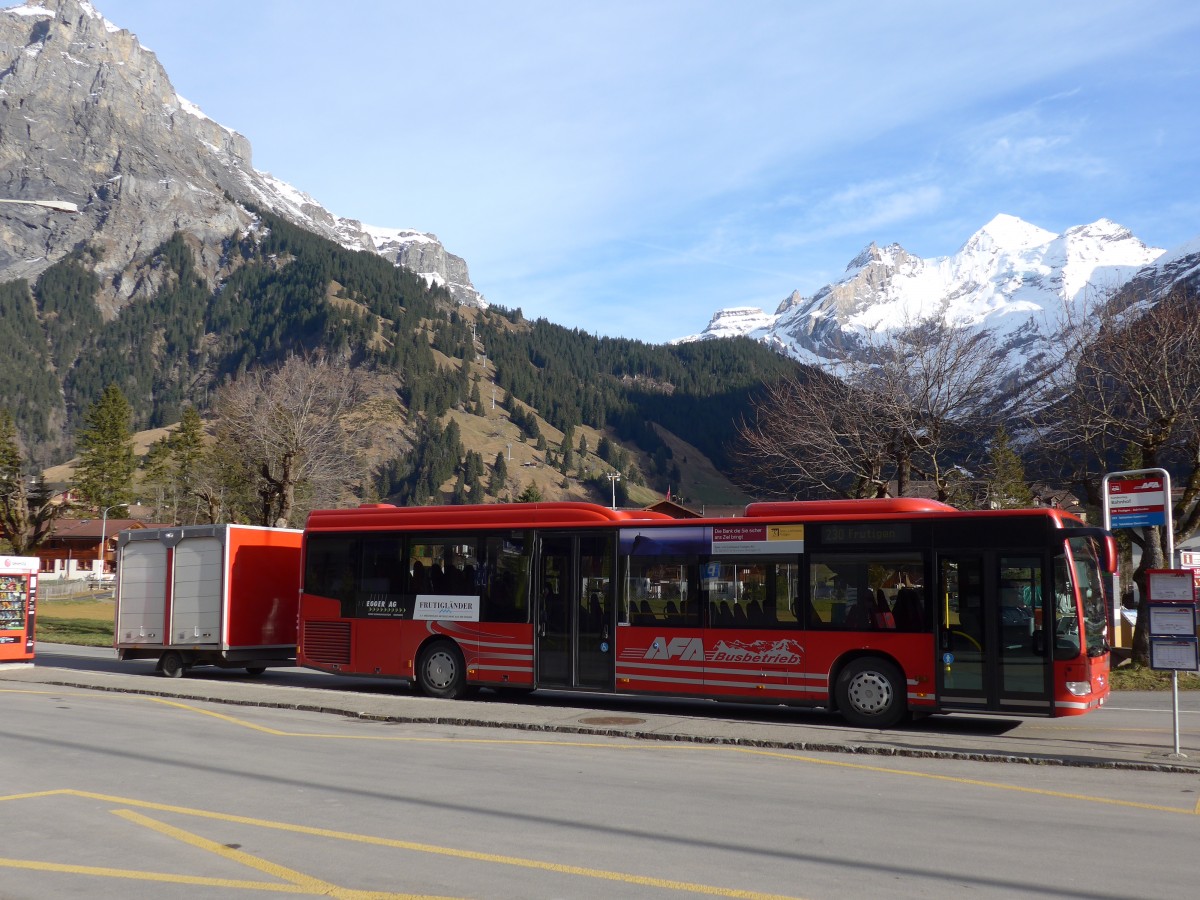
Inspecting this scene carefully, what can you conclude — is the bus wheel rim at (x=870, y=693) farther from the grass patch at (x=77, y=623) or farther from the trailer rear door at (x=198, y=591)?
the grass patch at (x=77, y=623)

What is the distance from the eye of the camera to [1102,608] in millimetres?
14758

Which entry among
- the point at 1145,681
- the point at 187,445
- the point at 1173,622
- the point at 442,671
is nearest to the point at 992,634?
the point at 1173,622

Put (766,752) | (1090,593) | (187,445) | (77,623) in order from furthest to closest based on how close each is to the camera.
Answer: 1. (187,445)
2. (77,623)
3. (1090,593)
4. (766,752)

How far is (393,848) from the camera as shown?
7.88m

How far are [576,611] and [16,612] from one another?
14.0 metres

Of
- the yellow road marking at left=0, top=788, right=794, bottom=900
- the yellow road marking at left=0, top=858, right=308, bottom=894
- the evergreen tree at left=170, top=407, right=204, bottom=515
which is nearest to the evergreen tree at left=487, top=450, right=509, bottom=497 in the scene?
the evergreen tree at left=170, top=407, right=204, bottom=515

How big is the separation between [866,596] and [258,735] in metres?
8.49

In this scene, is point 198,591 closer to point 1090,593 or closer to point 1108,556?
point 1090,593

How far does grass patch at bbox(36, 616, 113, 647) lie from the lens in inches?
1305

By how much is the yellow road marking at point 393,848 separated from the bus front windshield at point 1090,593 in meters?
9.01

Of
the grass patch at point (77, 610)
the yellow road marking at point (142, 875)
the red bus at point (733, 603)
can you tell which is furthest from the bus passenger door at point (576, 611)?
the grass patch at point (77, 610)

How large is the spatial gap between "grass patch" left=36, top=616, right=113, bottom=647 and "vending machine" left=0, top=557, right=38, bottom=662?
8300 mm

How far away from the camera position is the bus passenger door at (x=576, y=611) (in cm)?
1711

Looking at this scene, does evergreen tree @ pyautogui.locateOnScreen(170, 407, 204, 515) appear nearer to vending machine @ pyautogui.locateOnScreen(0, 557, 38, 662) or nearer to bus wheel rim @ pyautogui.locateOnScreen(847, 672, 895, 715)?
vending machine @ pyautogui.locateOnScreen(0, 557, 38, 662)
